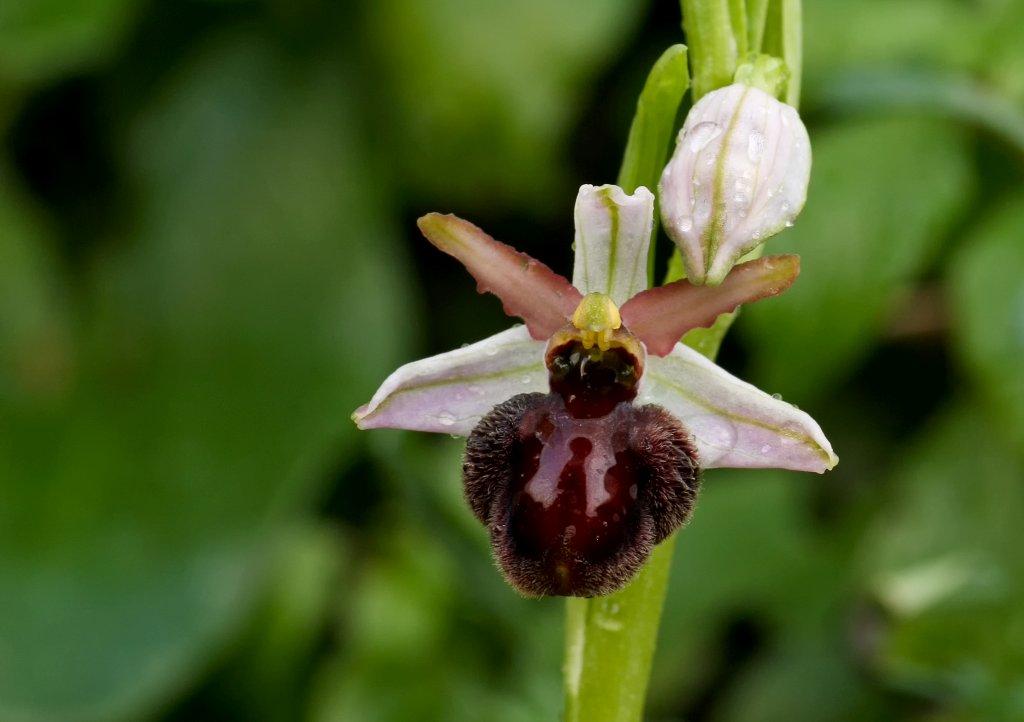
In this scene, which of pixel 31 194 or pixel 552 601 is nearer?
pixel 552 601

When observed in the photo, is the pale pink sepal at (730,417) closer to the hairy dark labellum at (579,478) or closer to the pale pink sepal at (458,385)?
the hairy dark labellum at (579,478)

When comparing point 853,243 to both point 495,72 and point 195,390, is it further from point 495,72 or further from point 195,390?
point 195,390

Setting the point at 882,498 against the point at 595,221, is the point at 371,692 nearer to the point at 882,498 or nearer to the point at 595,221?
the point at 882,498

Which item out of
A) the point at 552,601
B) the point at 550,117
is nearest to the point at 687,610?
the point at 552,601

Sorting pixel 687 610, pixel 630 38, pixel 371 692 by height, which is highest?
pixel 630 38

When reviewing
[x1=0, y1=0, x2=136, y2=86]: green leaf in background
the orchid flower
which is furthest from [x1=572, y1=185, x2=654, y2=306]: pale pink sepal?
[x1=0, y1=0, x2=136, y2=86]: green leaf in background

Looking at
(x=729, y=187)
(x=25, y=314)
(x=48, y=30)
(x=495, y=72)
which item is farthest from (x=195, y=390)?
(x=729, y=187)
